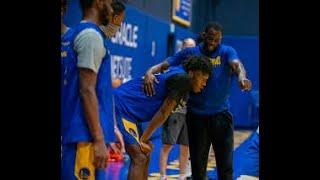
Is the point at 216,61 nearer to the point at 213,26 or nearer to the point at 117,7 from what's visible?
the point at 213,26

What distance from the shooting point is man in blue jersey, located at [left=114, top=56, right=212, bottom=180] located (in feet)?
10.0

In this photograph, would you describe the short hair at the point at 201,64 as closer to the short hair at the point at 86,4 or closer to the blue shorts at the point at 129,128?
the blue shorts at the point at 129,128

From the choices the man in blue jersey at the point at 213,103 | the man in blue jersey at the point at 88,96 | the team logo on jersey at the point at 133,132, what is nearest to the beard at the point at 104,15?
the man in blue jersey at the point at 88,96

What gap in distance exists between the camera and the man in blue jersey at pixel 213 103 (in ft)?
10.0

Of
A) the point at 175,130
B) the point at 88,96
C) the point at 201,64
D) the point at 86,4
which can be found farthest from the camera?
the point at 175,130

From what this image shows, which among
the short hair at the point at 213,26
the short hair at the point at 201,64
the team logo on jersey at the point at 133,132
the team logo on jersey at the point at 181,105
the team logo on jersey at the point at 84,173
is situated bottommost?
the team logo on jersey at the point at 84,173

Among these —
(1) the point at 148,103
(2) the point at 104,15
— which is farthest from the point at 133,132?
(2) the point at 104,15

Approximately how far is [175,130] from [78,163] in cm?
65

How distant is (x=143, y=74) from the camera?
328 cm

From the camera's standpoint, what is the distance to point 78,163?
2.84 meters

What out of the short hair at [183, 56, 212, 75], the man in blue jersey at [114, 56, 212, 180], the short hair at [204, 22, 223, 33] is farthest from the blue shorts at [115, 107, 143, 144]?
the short hair at [204, 22, 223, 33]
